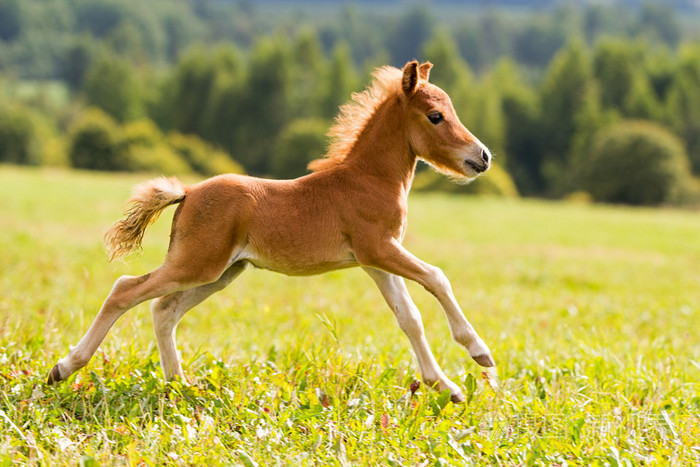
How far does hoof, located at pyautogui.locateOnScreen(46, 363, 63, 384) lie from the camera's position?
438 centimetres

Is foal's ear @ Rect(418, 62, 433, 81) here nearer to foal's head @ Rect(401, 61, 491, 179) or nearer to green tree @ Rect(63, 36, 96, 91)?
foal's head @ Rect(401, 61, 491, 179)

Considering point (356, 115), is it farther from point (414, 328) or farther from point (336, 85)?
point (336, 85)

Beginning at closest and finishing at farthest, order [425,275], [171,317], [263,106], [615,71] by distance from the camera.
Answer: [425,275]
[171,317]
[615,71]
[263,106]

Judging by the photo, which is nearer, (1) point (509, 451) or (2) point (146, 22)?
(1) point (509, 451)

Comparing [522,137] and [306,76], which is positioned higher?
[306,76]

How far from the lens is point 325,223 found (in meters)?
4.46

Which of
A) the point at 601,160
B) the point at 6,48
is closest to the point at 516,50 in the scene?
the point at 6,48

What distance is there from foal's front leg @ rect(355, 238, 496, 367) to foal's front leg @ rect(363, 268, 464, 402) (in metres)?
0.25

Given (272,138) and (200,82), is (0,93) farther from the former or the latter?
(272,138)

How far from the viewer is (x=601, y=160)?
65938 mm

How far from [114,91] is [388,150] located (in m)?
90.0

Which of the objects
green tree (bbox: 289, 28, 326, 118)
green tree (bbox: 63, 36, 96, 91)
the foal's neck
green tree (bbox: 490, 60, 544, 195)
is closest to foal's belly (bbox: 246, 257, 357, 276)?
the foal's neck

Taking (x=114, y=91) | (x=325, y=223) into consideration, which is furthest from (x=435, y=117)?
(x=114, y=91)

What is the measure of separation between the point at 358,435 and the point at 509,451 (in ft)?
2.49
